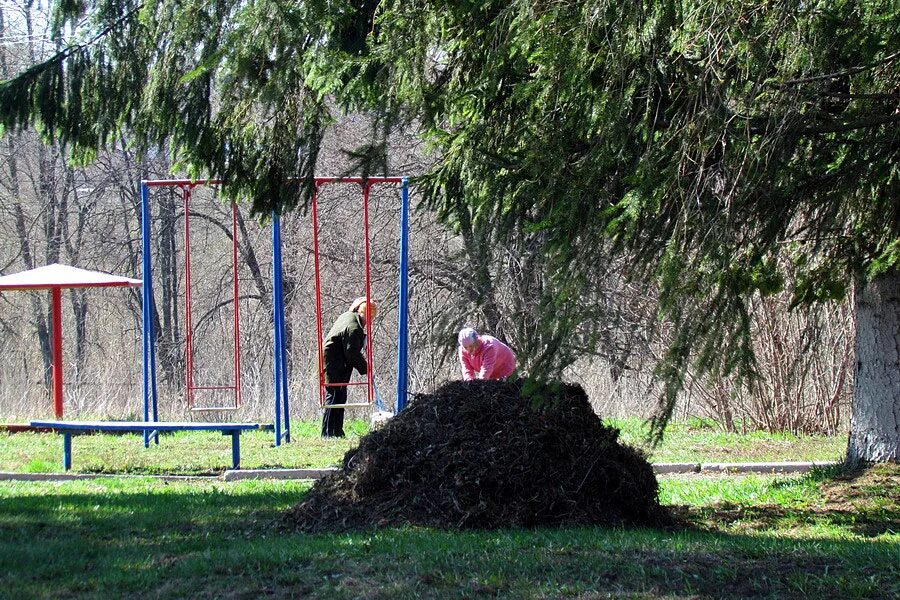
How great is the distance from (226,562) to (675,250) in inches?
→ 116

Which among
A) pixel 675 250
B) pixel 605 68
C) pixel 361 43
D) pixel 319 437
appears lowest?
pixel 319 437

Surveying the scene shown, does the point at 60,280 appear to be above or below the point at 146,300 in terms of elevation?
above

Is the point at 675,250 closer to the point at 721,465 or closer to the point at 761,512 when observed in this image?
the point at 761,512

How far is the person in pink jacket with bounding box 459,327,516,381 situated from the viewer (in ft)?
34.2

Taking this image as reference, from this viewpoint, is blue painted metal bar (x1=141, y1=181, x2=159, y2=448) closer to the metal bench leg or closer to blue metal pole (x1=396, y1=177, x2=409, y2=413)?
the metal bench leg

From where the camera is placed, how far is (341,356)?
46.0 ft

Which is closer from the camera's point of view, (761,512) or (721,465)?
(761,512)

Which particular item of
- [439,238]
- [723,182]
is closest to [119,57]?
[723,182]

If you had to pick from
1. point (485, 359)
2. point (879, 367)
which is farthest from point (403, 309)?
point (879, 367)

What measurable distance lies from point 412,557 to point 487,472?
4.21 feet

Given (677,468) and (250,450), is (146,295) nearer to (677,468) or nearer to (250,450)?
(250,450)

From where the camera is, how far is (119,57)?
8266 millimetres

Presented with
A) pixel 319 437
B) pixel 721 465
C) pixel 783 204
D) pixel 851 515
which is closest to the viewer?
pixel 783 204

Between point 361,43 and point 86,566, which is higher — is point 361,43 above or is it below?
above
